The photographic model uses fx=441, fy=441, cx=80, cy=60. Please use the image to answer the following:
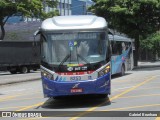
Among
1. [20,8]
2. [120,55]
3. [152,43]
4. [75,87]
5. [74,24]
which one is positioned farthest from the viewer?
[152,43]

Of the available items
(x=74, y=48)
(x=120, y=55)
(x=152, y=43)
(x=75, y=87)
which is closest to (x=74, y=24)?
(x=74, y=48)

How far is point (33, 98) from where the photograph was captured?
18219 mm

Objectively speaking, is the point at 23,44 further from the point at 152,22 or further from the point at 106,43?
the point at 106,43

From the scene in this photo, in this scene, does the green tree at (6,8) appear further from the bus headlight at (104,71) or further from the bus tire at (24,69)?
the bus headlight at (104,71)

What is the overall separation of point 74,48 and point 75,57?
13.5 inches

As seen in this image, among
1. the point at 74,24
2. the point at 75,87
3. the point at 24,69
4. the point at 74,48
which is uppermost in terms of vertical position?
the point at 74,24

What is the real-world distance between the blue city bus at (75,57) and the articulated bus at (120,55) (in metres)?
11.5

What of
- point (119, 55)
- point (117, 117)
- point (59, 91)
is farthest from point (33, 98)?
point (119, 55)

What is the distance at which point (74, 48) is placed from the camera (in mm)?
15125

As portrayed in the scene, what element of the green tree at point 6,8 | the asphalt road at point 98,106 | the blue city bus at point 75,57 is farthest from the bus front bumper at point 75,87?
the green tree at point 6,8

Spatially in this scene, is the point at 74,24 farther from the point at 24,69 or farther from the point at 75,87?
the point at 24,69

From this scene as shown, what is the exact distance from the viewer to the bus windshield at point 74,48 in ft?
49.1

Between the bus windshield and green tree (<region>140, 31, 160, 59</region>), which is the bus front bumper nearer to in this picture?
the bus windshield

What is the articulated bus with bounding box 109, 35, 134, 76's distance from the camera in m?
28.4
